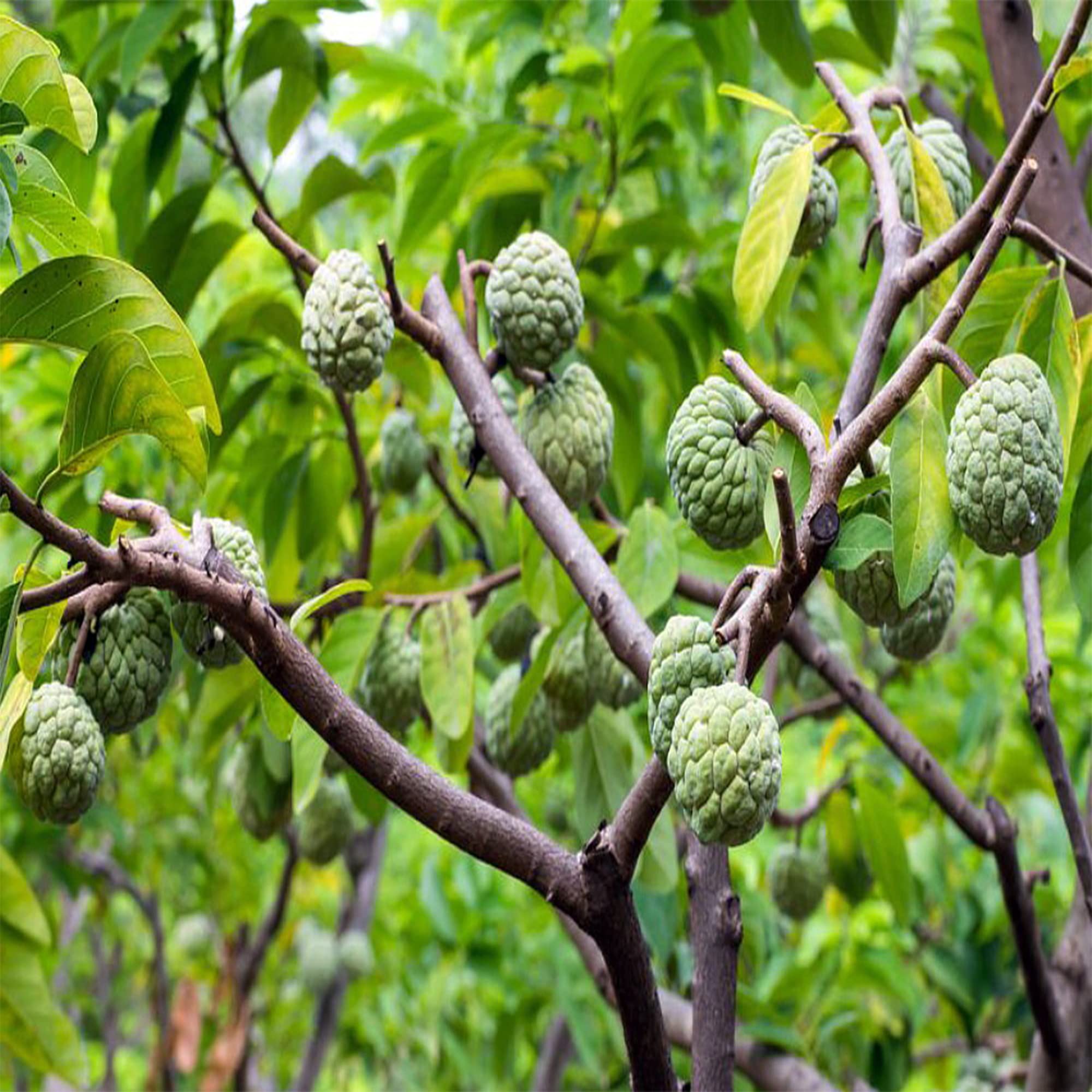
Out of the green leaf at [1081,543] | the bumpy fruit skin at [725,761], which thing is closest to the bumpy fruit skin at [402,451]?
the green leaf at [1081,543]

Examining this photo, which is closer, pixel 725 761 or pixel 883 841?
pixel 725 761

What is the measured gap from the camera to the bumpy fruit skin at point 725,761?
1.21 metres

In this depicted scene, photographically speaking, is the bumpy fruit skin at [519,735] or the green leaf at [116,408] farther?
the bumpy fruit skin at [519,735]

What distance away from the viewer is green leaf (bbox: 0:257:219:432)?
1.26m

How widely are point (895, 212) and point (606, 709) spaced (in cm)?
93

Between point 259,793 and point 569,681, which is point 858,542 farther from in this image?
point 259,793

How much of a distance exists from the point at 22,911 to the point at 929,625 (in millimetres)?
1217

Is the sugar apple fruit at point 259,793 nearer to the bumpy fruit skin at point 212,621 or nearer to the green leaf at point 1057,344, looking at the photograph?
the bumpy fruit skin at point 212,621

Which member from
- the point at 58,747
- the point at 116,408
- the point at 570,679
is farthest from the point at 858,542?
the point at 570,679

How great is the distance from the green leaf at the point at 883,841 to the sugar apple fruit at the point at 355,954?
1.83m

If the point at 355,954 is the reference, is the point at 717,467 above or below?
below

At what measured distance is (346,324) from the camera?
5.50 ft

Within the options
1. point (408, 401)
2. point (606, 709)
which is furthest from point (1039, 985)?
point (408, 401)

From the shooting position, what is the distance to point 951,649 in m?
5.28
